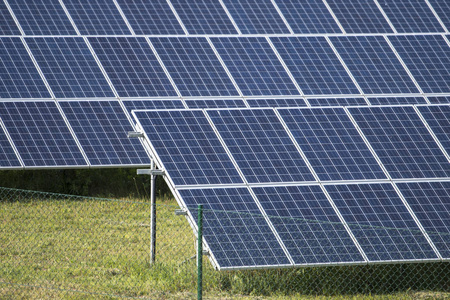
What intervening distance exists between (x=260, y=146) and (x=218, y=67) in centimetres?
624

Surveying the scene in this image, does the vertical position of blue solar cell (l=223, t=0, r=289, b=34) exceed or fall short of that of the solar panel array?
it exceeds it

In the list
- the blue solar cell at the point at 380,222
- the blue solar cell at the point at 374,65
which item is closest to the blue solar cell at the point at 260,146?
the blue solar cell at the point at 380,222

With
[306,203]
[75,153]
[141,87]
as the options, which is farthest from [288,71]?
[306,203]

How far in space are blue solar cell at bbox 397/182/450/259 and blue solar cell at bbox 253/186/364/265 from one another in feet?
4.27

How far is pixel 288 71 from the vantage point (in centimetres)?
1861

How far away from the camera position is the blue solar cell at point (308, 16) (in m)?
20.3

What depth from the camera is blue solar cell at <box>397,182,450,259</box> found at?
1152cm

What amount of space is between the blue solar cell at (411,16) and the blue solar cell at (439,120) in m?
7.67

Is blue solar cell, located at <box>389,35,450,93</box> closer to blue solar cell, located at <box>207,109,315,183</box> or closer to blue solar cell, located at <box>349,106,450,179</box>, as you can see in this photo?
blue solar cell, located at <box>349,106,450,179</box>

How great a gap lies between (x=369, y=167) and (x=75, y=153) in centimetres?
610

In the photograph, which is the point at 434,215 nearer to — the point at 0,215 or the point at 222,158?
the point at 222,158

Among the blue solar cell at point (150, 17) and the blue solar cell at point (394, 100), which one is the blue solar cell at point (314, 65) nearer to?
the blue solar cell at point (394, 100)

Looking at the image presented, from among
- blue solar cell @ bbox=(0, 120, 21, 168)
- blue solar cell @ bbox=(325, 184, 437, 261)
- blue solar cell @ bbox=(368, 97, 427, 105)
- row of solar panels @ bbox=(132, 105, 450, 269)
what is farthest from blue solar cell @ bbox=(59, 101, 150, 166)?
blue solar cell @ bbox=(368, 97, 427, 105)

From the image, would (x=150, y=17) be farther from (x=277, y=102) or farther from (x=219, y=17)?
(x=277, y=102)
